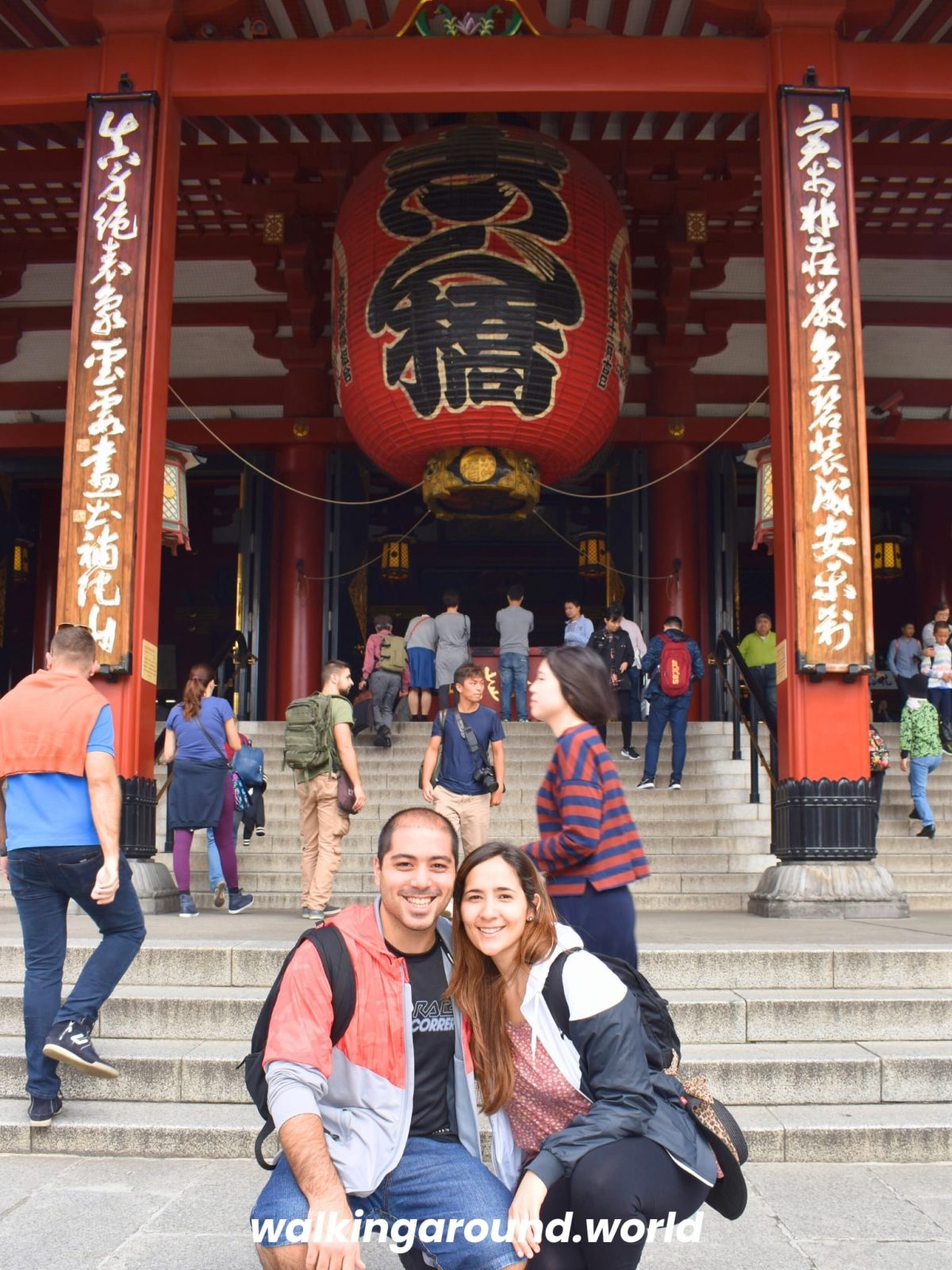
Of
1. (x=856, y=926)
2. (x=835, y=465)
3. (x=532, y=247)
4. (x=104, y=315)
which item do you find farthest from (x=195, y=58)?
(x=856, y=926)

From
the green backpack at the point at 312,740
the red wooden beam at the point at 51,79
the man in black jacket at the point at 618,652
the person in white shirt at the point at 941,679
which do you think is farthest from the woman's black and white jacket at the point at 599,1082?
the person in white shirt at the point at 941,679

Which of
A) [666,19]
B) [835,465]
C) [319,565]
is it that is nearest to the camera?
[835,465]

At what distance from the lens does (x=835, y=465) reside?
A: 673 cm

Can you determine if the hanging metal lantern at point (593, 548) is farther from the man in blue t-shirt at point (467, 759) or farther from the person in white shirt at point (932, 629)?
the man in blue t-shirt at point (467, 759)

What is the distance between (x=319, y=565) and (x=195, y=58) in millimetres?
5466

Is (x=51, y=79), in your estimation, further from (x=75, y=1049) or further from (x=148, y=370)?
(x=75, y=1049)

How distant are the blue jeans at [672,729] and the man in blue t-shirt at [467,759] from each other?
8.58 feet

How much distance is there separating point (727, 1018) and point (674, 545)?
316 inches

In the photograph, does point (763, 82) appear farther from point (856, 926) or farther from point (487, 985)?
point (487, 985)

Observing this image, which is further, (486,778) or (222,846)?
(222,846)

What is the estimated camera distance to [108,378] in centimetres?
694

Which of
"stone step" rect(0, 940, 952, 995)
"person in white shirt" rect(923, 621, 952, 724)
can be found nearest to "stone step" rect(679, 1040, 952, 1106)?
"stone step" rect(0, 940, 952, 995)

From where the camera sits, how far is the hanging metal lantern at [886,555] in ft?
46.9

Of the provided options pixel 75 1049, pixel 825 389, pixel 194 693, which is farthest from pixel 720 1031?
pixel 825 389
